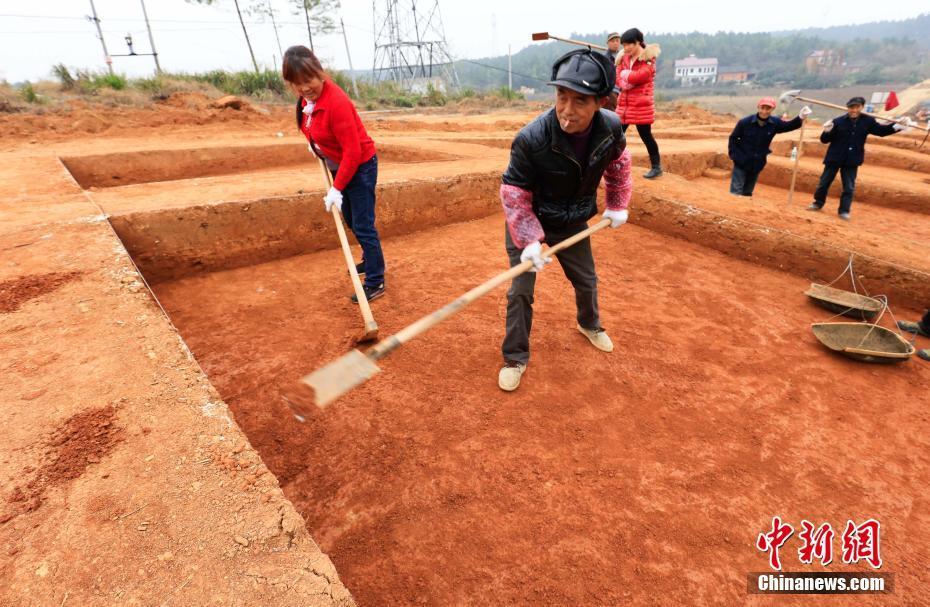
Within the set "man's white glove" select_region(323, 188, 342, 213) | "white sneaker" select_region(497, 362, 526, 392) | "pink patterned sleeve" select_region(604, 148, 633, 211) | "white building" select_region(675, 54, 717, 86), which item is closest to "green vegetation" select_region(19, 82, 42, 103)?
"man's white glove" select_region(323, 188, 342, 213)

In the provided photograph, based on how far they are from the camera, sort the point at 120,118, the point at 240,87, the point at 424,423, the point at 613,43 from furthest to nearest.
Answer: the point at 240,87
the point at 120,118
the point at 613,43
the point at 424,423

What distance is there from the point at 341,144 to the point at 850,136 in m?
6.34

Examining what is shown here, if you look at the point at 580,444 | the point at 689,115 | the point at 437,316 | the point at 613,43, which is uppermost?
the point at 613,43

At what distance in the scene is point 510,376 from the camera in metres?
2.76

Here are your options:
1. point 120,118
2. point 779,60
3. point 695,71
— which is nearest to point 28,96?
point 120,118

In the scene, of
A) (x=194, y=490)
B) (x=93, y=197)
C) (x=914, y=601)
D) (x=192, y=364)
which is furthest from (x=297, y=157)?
(x=914, y=601)

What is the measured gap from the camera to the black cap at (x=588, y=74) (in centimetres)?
189

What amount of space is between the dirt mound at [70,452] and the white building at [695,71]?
9912 centimetres

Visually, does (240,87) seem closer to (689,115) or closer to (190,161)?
(190,161)

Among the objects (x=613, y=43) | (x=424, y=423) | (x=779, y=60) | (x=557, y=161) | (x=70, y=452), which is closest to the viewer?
(x=70, y=452)

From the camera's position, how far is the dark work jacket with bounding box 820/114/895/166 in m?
5.41

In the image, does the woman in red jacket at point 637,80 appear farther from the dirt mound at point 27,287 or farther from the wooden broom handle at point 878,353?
→ the dirt mound at point 27,287

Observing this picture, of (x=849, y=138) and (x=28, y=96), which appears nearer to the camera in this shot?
(x=849, y=138)

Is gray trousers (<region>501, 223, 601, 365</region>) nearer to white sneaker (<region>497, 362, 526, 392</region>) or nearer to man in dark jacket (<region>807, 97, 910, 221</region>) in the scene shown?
white sneaker (<region>497, 362, 526, 392</region>)
